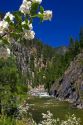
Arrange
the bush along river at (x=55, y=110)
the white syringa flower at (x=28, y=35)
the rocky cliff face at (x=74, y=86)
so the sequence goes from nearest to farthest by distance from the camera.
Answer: the white syringa flower at (x=28, y=35) → the bush along river at (x=55, y=110) → the rocky cliff face at (x=74, y=86)

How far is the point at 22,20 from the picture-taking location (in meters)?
4.89

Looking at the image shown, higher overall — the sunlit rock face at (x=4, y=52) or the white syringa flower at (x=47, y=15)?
the white syringa flower at (x=47, y=15)

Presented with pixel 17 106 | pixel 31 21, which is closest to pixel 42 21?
pixel 31 21

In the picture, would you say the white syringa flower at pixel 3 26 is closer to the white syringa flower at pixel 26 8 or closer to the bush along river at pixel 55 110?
the white syringa flower at pixel 26 8

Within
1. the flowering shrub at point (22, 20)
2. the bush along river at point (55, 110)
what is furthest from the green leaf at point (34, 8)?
the bush along river at point (55, 110)

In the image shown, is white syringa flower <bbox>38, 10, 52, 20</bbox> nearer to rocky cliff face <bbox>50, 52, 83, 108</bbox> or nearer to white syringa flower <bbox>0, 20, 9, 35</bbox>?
white syringa flower <bbox>0, 20, 9, 35</bbox>

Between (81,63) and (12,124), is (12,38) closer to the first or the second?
(12,124)

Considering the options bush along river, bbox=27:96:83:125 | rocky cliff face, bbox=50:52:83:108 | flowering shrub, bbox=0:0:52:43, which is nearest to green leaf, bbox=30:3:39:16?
flowering shrub, bbox=0:0:52:43

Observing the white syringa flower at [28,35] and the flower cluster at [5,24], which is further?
the white syringa flower at [28,35]

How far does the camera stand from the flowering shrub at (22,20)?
15.9 ft

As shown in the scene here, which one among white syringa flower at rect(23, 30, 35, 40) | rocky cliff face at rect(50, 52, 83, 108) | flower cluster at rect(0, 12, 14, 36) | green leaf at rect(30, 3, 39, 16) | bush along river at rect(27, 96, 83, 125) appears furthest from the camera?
rocky cliff face at rect(50, 52, 83, 108)

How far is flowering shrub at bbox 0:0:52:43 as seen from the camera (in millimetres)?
4832

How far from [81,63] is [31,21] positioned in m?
97.8

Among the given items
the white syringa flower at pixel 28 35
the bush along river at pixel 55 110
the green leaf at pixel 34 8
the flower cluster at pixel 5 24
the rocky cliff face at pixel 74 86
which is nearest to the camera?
the green leaf at pixel 34 8
